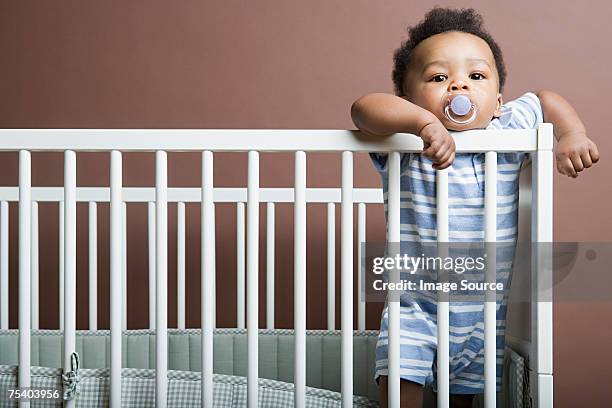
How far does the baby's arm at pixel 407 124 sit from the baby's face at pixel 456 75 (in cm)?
14

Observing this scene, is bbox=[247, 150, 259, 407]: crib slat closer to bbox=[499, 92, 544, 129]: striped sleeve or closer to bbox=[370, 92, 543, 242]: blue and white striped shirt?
bbox=[370, 92, 543, 242]: blue and white striped shirt

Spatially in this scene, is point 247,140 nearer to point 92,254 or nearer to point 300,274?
point 300,274

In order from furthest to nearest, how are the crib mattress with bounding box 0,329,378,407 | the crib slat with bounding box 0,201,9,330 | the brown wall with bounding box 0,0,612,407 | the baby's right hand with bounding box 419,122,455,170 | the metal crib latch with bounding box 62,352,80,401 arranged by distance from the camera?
the brown wall with bounding box 0,0,612,407, the crib slat with bounding box 0,201,9,330, the crib mattress with bounding box 0,329,378,407, the metal crib latch with bounding box 62,352,80,401, the baby's right hand with bounding box 419,122,455,170

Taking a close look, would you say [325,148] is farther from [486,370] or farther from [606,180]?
[606,180]

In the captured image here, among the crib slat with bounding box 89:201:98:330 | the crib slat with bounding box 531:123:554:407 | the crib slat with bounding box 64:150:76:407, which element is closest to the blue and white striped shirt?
the crib slat with bounding box 531:123:554:407

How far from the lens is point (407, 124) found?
1004mm

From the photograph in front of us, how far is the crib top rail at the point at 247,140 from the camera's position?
40.0 inches

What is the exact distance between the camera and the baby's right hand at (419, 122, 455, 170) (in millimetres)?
976

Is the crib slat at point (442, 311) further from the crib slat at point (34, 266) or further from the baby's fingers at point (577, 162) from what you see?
the crib slat at point (34, 266)

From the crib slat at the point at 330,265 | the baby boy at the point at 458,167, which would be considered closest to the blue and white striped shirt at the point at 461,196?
the baby boy at the point at 458,167

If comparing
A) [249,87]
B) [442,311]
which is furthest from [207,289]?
[249,87]

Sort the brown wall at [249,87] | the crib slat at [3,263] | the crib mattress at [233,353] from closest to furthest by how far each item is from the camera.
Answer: the crib mattress at [233,353]
the crib slat at [3,263]
the brown wall at [249,87]

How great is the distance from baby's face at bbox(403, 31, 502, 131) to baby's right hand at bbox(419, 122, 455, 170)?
0.51 ft

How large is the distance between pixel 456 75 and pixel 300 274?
14.1 inches
